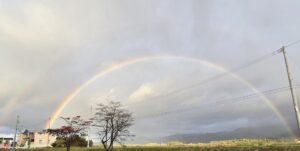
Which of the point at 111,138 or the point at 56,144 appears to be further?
the point at 56,144

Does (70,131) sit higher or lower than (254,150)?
higher

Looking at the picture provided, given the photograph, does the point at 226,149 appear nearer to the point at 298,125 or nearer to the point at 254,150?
the point at 254,150

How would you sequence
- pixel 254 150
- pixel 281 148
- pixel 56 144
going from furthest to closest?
pixel 56 144 < pixel 254 150 < pixel 281 148

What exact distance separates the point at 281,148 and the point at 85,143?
64603mm

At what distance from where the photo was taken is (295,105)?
1380 inches

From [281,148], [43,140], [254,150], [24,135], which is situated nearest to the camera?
[281,148]

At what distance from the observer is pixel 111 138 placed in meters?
37.3

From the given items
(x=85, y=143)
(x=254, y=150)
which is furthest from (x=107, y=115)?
(x=85, y=143)

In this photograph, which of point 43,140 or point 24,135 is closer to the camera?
point 43,140

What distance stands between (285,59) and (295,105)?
6.80m

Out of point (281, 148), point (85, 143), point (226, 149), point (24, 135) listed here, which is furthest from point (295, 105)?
point (24, 135)

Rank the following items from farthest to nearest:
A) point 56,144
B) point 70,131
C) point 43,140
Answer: point 43,140 → point 56,144 → point 70,131

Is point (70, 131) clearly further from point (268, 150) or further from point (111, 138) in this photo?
point (268, 150)

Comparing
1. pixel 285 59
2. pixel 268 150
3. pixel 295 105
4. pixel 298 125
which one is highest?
pixel 285 59
